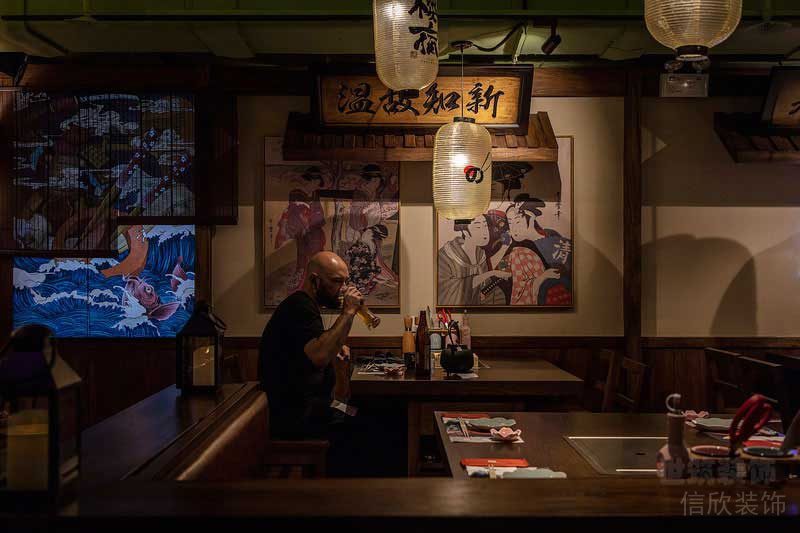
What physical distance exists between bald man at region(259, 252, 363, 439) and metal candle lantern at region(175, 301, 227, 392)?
2.12 feet

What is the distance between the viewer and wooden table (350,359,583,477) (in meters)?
4.03

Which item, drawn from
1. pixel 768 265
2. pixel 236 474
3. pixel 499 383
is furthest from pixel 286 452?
pixel 768 265

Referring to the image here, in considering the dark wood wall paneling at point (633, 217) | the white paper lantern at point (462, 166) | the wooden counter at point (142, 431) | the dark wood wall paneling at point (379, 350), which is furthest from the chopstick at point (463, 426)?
the dark wood wall paneling at point (633, 217)

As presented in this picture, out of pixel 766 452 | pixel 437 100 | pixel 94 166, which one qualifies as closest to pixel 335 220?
pixel 437 100

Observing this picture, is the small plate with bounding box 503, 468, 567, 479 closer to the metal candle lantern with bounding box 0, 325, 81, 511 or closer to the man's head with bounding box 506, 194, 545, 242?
the metal candle lantern with bounding box 0, 325, 81, 511

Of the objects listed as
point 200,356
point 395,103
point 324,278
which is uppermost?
point 395,103

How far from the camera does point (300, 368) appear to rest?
3562mm

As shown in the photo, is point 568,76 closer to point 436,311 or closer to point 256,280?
point 436,311

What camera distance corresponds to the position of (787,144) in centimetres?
539

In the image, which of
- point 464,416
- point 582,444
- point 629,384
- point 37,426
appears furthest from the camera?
point 629,384

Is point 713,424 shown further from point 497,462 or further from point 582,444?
point 497,462

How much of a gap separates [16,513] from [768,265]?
5577mm

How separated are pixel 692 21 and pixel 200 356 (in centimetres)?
242

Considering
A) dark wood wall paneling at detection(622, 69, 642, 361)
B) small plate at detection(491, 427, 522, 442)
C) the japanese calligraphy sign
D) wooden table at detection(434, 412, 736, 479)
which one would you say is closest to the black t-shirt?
wooden table at detection(434, 412, 736, 479)
